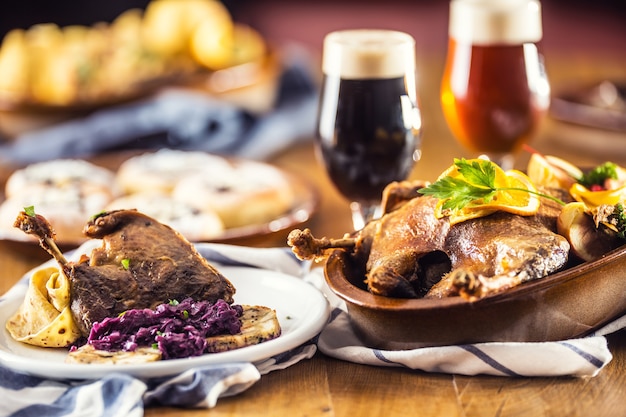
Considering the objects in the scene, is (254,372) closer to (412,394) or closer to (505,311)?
(412,394)

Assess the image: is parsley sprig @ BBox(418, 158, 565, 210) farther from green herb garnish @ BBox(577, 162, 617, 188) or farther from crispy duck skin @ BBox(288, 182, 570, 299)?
green herb garnish @ BBox(577, 162, 617, 188)

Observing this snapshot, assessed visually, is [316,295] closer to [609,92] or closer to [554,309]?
[554,309]

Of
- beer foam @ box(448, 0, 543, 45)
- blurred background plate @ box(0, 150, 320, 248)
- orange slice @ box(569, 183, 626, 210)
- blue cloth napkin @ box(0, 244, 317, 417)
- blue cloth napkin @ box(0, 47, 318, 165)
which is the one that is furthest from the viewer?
blue cloth napkin @ box(0, 47, 318, 165)

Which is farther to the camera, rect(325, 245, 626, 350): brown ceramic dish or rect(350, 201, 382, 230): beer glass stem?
rect(350, 201, 382, 230): beer glass stem

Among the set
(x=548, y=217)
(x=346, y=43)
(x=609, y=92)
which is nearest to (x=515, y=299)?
(x=548, y=217)

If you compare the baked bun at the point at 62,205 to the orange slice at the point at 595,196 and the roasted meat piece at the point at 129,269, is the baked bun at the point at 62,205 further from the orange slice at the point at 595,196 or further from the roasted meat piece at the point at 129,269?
the orange slice at the point at 595,196

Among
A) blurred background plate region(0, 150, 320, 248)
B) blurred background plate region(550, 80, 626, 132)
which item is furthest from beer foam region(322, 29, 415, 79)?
blurred background plate region(550, 80, 626, 132)
